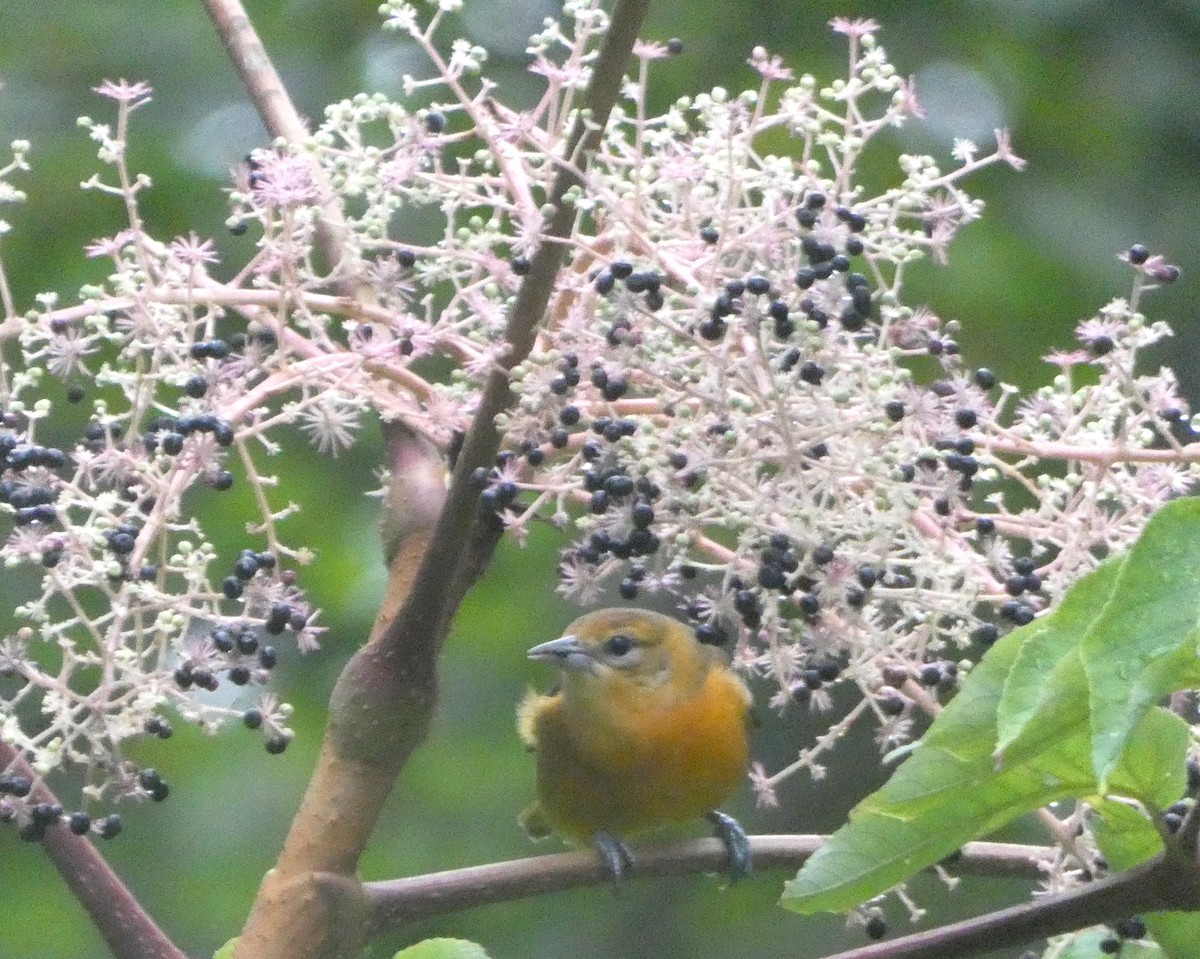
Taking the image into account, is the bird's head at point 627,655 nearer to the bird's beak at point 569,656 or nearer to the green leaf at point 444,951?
the bird's beak at point 569,656

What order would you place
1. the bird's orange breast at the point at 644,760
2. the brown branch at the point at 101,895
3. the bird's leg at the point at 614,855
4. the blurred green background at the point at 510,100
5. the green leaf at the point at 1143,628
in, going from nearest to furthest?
the green leaf at the point at 1143,628 < the brown branch at the point at 101,895 < the bird's leg at the point at 614,855 < the bird's orange breast at the point at 644,760 < the blurred green background at the point at 510,100

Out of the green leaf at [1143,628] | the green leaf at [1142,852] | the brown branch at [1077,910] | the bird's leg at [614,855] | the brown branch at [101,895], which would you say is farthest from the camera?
the bird's leg at [614,855]

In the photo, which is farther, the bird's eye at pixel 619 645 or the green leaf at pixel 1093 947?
the bird's eye at pixel 619 645

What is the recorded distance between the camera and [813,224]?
5.12ft

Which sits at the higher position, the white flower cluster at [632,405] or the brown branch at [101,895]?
the white flower cluster at [632,405]

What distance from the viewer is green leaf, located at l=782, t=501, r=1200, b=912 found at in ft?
3.58

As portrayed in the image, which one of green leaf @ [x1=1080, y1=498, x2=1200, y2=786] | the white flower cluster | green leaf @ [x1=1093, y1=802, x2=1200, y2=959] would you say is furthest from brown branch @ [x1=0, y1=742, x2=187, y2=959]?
green leaf @ [x1=1080, y1=498, x2=1200, y2=786]

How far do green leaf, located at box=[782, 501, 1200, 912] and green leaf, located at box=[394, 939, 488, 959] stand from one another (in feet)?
1.37

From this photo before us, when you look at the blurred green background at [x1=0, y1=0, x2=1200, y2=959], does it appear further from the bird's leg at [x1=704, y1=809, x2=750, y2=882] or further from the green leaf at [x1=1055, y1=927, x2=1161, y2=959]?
the green leaf at [x1=1055, y1=927, x2=1161, y2=959]

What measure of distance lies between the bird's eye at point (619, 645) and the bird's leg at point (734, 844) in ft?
1.03

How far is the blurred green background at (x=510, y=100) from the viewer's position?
201 inches

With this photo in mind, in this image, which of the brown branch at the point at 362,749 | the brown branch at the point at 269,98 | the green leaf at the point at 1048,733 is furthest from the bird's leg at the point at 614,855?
the brown branch at the point at 269,98

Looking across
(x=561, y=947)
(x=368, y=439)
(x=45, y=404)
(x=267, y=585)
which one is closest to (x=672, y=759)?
(x=267, y=585)

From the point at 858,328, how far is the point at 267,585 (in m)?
0.60
